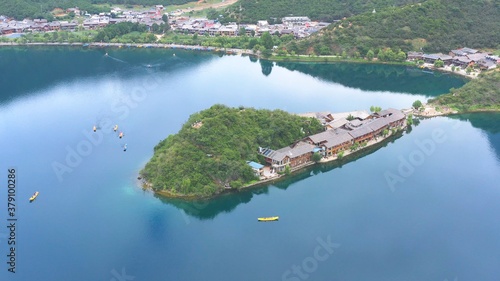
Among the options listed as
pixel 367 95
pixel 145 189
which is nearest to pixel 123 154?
pixel 145 189

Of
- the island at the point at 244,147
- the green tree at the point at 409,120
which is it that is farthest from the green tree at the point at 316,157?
the green tree at the point at 409,120

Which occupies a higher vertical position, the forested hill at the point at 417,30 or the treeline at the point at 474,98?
the forested hill at the point at 417,30

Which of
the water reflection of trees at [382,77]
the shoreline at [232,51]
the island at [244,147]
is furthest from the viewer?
the shoreline at [232,51]

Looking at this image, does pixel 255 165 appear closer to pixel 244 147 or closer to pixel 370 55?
pixel 244 147

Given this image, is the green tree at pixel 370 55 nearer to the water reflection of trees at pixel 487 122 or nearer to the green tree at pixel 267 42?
the green tree at pixel 267 42

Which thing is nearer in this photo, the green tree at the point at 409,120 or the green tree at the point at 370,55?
the green tree at the point at 409,120

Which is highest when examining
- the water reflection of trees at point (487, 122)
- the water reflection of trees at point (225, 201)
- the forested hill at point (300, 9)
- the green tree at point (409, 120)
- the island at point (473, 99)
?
the forested hill at point (300, 9)

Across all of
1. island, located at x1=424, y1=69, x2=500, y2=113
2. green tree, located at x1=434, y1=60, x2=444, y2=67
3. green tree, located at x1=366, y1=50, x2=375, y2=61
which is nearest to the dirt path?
green tree, located at x1=366, y1=50, x2=375, y2=61

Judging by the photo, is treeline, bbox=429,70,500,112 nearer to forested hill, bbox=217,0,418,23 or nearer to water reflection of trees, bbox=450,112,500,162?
water reflection of trees, bbox=450,112,500,162
